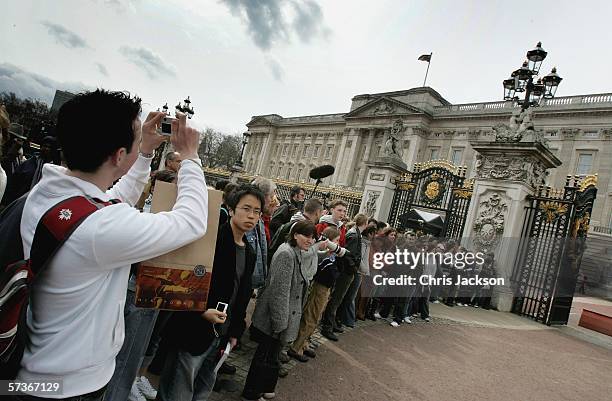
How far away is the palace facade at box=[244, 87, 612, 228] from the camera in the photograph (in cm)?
3008

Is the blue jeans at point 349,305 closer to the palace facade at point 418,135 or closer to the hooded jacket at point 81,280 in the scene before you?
the hooded jacket at point 81,280

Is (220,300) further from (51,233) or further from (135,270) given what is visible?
→ (51,233)

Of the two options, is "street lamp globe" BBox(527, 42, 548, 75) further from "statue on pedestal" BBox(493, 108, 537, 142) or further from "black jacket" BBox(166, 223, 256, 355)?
"black jacket" BBox(166, 223, 256, 355)

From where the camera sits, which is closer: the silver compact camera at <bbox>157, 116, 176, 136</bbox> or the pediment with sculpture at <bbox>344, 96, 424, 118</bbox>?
the silver compact camera at <bbox>157, 116, 176, 136</bbox>

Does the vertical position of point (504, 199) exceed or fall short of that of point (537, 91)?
it falls short

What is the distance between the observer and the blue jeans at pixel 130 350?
2.41 meters

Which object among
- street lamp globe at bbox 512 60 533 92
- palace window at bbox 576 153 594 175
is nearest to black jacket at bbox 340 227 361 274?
street lamp globe at bbox 512 60 533 92

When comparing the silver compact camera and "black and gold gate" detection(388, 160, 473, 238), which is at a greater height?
"black and gold gate" detection(388, 160, 473, 238)

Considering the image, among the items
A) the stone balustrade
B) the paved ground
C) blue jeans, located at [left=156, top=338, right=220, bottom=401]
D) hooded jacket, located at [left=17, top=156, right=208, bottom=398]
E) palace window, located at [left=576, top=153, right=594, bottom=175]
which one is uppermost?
the stone balustrade

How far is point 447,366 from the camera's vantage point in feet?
17.5

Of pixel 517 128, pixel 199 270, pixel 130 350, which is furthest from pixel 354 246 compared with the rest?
pixel 517 128

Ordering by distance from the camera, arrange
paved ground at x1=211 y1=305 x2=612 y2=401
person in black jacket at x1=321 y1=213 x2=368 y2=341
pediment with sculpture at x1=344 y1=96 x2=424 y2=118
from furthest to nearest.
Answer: pediment with sculpture at x1=344 y1=96 x2=424 y2=118 < person in black jacket at x1=321 y1=213 x2=368 y2=341 < paved ground at x1=211 y1=305 x2=612 y2=401

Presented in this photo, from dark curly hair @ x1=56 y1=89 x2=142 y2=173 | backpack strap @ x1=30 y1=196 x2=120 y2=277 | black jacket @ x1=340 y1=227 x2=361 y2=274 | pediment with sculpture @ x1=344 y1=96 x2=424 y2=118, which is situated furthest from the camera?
pediment with sculpture @ x1=344 y1=96 x2=424 y2=118

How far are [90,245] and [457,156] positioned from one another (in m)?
43.4
